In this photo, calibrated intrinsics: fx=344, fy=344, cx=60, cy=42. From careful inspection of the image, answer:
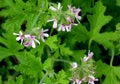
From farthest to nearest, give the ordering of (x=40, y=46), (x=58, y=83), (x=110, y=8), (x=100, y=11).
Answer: (x=110, y=8) < (x=100, y=11) < (x=40, y=46) < (x=58, y=83)

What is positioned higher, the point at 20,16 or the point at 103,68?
the point at 20,16

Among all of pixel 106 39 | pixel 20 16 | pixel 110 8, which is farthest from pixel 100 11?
pixel 20 16

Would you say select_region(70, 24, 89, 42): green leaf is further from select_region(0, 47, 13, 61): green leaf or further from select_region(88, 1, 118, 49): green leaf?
select_region(0, 47, 13, 61): green leaf

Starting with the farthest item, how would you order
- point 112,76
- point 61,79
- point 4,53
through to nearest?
point 4,53, point 112,76, point 61,79

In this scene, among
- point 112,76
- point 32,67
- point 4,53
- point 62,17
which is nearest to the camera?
point 62,17

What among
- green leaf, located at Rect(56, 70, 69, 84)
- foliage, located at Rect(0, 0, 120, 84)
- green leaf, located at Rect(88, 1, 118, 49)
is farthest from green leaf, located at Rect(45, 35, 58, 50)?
green leaf, located at Rect(88, 1, 118, 49)

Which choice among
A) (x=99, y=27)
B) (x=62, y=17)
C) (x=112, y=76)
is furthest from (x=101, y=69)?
(x=62, y=17)

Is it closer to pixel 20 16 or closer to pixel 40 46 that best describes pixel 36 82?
pixel 40 46

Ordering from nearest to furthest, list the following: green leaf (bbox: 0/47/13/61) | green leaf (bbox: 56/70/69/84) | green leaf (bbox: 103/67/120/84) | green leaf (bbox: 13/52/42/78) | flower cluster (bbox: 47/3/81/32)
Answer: flower cluster (bbox: 47/3/81/32) → green leaf (bbox: 56/70/69/84) → green leaf (bbox: 13/52/42/78) → green leaf (bbox: 103/67/120/84) → green leaf (bbox: 0/47/13/61)

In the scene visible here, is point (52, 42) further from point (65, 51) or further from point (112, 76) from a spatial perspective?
point (112, 76)

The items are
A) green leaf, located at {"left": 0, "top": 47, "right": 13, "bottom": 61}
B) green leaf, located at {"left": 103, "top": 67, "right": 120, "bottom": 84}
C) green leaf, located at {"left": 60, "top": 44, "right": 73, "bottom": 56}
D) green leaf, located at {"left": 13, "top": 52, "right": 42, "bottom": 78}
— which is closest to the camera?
green leaf, located at {"left": 13, "top": 52, "right": 42, "bottom": 78}

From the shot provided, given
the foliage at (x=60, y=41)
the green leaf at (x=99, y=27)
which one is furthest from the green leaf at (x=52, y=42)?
the green leaf at (x=99, y=27)
